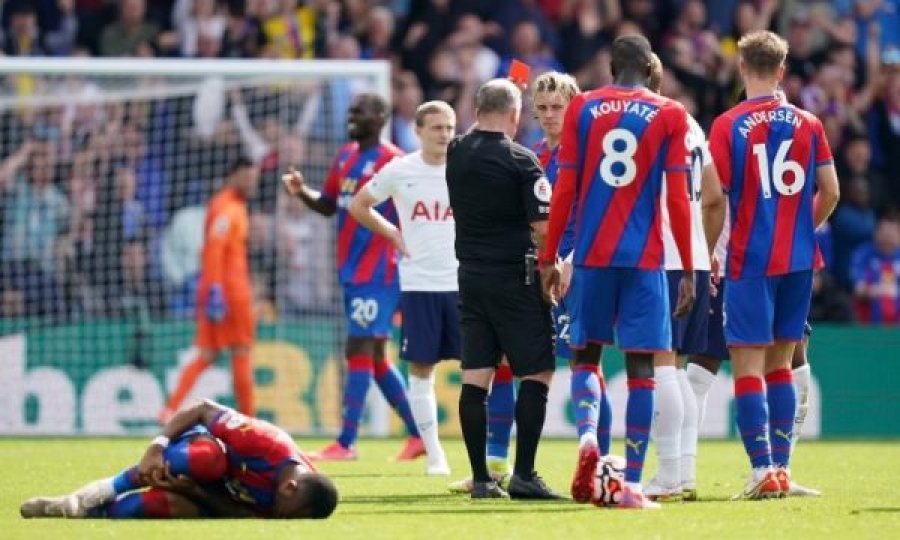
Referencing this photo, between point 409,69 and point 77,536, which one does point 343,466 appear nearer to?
point 77,536

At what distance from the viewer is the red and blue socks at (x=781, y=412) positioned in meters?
10.9

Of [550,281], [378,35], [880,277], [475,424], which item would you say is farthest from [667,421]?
[378,35]

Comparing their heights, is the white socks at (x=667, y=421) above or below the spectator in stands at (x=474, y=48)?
below

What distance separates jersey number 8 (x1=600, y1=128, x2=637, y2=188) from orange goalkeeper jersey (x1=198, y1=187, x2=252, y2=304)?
8.57 meters

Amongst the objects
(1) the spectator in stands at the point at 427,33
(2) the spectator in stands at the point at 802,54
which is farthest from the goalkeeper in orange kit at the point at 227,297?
(2) the spectator in stands at the point at 802,54

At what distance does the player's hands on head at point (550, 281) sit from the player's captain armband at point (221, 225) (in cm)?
799

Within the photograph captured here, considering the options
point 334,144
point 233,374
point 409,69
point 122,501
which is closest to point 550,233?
point 122,501

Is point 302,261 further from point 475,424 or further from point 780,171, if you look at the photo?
point 780,171

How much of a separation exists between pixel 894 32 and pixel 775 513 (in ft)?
48.5

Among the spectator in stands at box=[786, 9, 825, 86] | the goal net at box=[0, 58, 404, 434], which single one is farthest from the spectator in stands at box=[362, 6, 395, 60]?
the spectator in stands at box=[786, 9, 825, 86]

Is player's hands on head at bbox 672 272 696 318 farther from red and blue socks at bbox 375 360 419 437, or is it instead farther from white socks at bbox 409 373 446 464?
red and blue socks at bbox 375 360 419 437

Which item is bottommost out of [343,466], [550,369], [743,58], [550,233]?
[343,466]

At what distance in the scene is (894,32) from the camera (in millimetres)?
23547

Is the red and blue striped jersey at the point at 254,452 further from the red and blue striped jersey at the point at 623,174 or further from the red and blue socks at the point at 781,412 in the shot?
the red and blue socks at the point at 781,412
